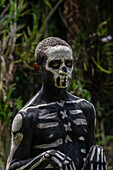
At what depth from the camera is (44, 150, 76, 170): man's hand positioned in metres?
1.64

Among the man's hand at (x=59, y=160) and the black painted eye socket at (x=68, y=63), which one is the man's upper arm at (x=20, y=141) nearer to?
the man's hand at (x=59, y=160)

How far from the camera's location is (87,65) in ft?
15.0

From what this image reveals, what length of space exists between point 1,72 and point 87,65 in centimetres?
115

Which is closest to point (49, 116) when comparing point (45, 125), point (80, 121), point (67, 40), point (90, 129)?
point (45, 125)

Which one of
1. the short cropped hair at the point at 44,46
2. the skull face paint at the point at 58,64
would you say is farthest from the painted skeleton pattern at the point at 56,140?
the short cropped hair at the point at 44,46

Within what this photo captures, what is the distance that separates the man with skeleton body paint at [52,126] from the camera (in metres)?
1.74

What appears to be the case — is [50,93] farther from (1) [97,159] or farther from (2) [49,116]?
(1) [97,159]

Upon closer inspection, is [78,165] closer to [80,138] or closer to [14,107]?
[80,138]

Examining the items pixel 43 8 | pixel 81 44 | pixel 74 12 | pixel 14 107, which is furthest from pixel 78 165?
pixel 43 8

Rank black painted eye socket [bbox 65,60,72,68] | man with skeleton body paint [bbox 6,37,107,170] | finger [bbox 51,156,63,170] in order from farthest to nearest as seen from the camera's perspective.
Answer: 1. black painted eye socket [bbox 65,60,72,68]
2. man with skeleton body paint [bbox 6,37,107,170]
3. finger [bbox 51,156,63,170]

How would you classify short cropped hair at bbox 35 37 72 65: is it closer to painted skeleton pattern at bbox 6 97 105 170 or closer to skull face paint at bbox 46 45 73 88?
skull face paint at bbox 46 45 73 88

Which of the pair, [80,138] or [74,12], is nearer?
[80,138]

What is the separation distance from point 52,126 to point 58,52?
0.36 meters

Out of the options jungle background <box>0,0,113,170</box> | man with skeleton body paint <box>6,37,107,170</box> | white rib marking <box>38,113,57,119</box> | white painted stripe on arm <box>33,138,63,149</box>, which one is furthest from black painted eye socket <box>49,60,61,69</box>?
jungle background <box>0,0,113,170</box>
